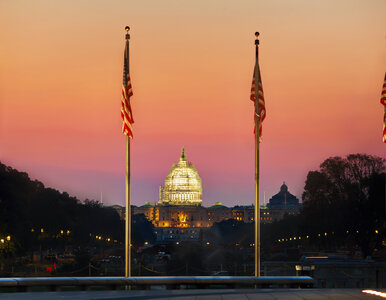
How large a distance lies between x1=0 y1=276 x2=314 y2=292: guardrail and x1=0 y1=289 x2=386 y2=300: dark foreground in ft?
4.02

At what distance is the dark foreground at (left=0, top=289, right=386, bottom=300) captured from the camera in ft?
122

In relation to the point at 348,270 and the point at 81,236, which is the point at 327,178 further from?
the point at 81,236

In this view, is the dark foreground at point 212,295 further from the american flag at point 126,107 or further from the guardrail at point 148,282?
the american flag at point 126,107

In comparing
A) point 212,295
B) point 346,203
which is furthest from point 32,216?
point 212,295

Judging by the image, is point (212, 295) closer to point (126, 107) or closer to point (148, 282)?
point (148, 282)

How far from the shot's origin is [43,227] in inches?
6201

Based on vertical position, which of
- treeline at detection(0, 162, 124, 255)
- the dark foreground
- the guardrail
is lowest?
the dark foreground

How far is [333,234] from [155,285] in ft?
293

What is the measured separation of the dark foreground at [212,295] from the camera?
122ft

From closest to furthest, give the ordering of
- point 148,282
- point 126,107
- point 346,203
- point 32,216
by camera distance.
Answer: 1. point 148,282
2. point 126,107
3. point 346,203
4. point 32,216

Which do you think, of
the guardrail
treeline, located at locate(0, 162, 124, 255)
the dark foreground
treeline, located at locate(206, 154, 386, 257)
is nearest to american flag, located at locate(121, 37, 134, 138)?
the guardrail

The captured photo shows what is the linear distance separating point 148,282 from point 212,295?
4.51 metres

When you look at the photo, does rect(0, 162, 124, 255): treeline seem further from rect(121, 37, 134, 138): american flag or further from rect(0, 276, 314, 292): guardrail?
rect(0, 276, 314, 292): guardrail

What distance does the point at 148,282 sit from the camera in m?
42.0
